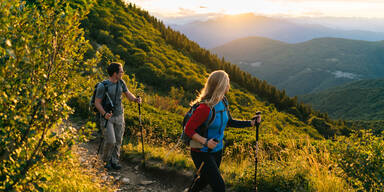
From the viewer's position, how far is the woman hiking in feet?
12.2

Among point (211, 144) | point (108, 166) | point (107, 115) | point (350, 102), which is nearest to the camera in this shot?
point (211, 144)

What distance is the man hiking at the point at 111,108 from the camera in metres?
5.57

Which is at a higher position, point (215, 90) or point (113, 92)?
point (215, 90)

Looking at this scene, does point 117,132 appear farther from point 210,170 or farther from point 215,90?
point 215,90

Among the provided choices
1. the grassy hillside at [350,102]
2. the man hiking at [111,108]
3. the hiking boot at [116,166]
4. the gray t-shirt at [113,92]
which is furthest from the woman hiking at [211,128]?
the grassy hillside at [350,102]

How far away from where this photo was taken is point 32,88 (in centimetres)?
268

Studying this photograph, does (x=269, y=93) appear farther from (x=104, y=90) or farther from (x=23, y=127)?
(x=23, y=127)

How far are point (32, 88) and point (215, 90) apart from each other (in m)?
2.31

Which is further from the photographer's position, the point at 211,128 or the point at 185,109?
the point at 185,109

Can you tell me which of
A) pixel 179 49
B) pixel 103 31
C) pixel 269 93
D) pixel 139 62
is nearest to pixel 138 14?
pixel 179 49

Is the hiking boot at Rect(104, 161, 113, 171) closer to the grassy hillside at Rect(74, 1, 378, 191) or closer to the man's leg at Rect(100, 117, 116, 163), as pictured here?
the man's leg at Rect(100, 117, 116, 163)

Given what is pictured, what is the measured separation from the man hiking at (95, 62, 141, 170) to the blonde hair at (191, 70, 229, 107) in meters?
2.55

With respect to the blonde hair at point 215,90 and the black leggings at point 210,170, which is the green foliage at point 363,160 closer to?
the black leggings at point 210,170

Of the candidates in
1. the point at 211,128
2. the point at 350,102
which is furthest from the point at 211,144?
the point at 350,102
